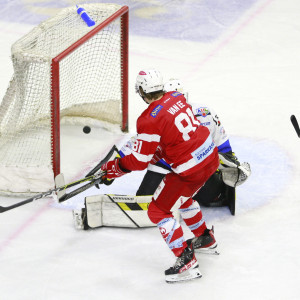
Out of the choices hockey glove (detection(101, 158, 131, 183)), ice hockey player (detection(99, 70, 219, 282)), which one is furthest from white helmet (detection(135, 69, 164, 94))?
hockey glove (detection(101, 158, 131, 183))

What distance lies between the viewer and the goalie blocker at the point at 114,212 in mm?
3584

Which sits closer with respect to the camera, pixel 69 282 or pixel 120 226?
pixel 69 282

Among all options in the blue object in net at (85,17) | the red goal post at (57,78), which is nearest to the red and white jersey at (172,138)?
the red goal post at (57,78)

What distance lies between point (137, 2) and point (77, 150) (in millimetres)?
3079

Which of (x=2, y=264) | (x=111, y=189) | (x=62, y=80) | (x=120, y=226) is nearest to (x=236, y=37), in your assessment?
(x=62, y=80)

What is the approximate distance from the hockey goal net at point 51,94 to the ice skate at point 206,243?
39.8 inches

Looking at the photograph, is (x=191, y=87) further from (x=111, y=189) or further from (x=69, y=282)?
(x=69, y=282)

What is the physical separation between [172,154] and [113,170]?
1.07 ft

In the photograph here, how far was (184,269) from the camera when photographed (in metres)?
3.14

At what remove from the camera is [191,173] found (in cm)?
308

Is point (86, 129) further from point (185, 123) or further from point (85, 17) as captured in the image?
point (185, 123)

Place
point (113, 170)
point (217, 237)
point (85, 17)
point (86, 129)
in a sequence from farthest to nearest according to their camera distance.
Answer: point (86, 129) → point (85, 17) → point (217, 237) → point (113, 170)

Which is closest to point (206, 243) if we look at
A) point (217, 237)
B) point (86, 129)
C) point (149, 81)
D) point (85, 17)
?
point (217, 237)

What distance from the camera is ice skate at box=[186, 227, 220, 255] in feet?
11.0
